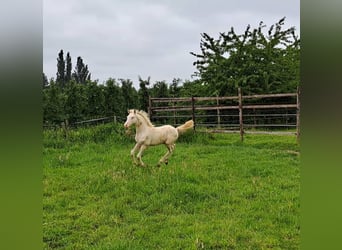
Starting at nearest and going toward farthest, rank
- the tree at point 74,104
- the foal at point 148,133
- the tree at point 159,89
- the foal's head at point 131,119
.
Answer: the foal's head at point 131,119
the foal at point 148,133
the tree at point 74,104
the tree at point 159,89

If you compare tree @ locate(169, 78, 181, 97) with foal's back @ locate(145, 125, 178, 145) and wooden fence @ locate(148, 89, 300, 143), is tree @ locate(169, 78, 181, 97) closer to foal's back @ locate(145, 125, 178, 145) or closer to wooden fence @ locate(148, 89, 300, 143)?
wooden fence @ locate(148, 89, 300, 143)

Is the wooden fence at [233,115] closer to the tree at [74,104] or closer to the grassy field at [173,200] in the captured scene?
the tree at [74,104]

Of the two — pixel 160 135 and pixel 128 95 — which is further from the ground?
pixel 128 95

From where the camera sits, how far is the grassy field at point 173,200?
1746 millimetres

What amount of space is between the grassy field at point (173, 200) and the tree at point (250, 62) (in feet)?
11.1

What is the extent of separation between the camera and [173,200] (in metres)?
2.35

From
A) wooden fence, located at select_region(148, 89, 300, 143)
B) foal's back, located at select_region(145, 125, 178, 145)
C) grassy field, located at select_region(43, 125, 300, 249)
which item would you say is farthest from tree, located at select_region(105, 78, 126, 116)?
foal's back, located at select_region(145, 125, 178, 145)

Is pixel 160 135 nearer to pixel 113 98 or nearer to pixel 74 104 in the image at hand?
pixel 113 98

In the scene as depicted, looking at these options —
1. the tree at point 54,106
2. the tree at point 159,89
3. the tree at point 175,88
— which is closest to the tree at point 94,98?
the tree at point 54,106

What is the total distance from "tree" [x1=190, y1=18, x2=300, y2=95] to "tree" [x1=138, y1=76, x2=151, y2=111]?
245 cm

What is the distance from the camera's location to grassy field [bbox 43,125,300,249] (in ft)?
5.73

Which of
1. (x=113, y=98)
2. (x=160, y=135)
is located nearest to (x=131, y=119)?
(x=160, y=135)

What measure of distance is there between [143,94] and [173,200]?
300cm
